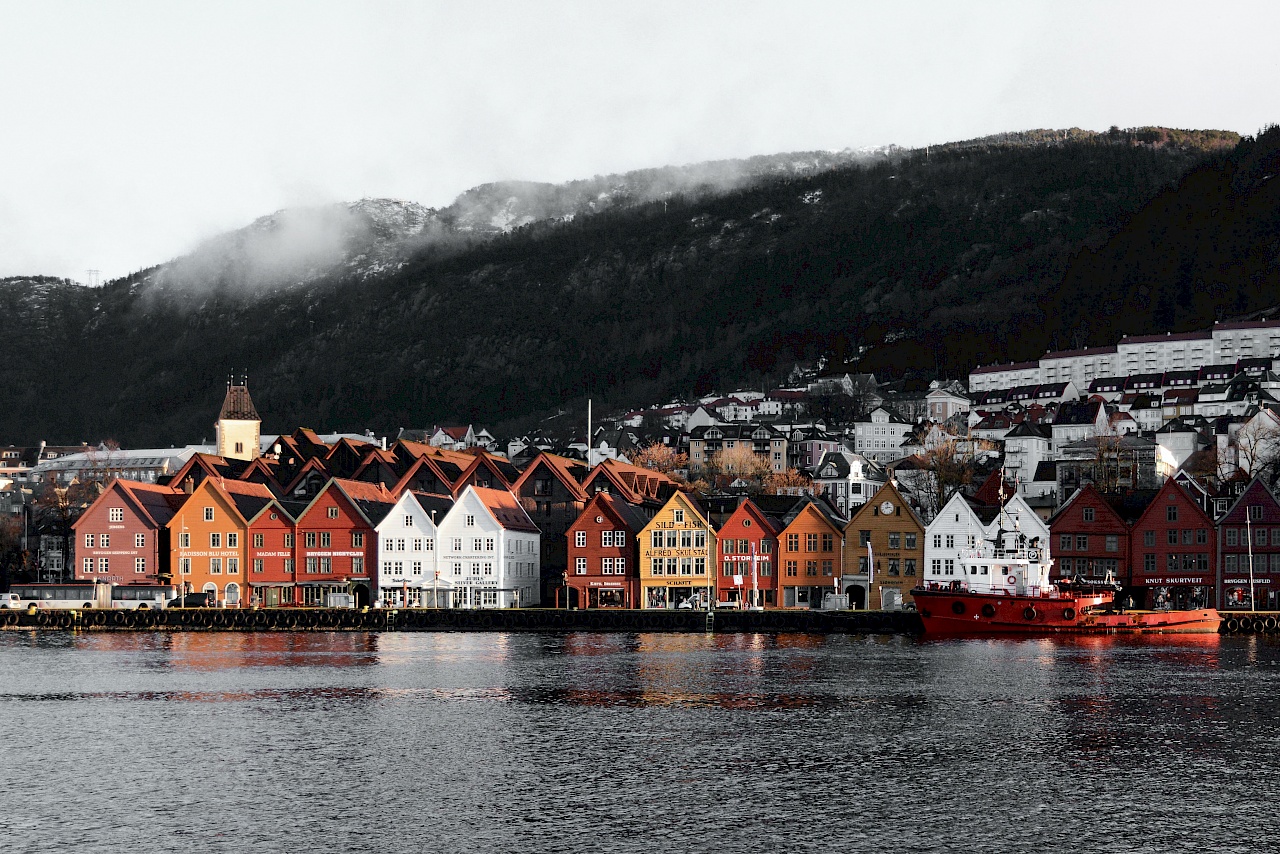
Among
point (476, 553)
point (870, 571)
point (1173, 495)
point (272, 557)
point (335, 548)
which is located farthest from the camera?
point (272, 557)

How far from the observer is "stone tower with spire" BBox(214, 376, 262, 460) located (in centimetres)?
17775

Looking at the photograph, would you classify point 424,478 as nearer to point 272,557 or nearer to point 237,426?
point 272,557

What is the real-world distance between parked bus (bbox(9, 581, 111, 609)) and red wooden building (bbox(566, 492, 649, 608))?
35.4 metres

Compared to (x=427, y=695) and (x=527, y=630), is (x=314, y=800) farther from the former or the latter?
(x=527, y=630)

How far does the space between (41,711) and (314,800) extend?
76.3ft

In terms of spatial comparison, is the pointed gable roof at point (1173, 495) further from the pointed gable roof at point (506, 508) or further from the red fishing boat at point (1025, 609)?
the pointed gable roof at point (506, 508)

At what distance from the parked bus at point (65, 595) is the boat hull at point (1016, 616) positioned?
60549mm

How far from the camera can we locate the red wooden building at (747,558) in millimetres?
111938

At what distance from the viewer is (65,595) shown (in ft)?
376

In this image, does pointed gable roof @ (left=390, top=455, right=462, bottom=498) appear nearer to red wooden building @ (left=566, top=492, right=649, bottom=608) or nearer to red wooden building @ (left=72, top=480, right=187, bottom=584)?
red wooden building @ (left=566, top=492, right=649, bottom=608)

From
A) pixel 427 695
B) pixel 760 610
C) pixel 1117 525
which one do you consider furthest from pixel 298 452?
pixel 427 695

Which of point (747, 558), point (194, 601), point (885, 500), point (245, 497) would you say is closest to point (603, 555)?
point (747, 558)

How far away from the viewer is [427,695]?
64.5 meters

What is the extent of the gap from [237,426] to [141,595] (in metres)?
65.6
